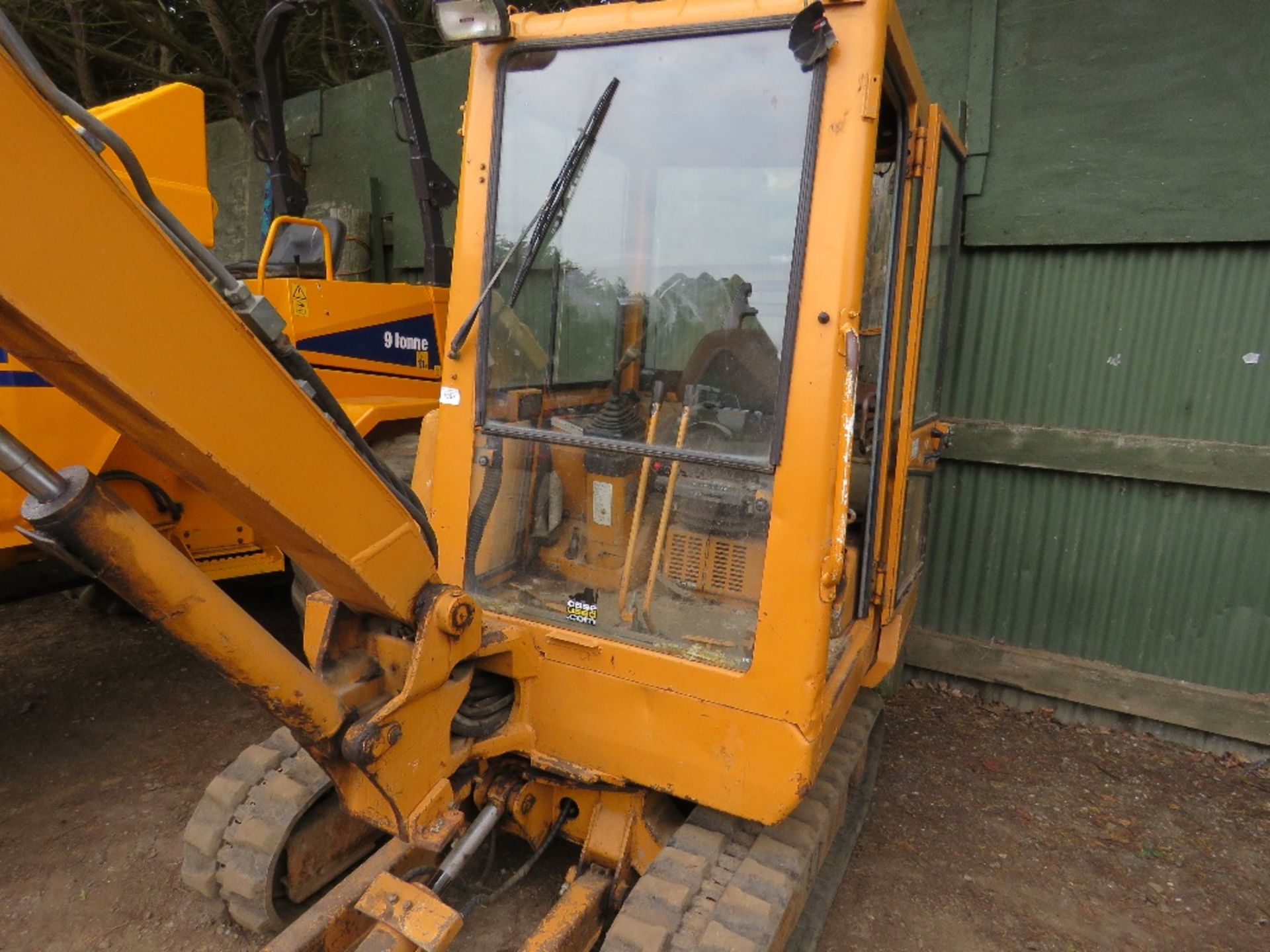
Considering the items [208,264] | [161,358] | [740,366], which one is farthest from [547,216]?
[161,358]

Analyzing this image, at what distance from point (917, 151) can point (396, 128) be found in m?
2.85

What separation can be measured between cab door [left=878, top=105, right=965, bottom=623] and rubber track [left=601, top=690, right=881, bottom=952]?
2.45ft

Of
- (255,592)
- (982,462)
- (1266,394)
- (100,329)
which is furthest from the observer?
(255,592)

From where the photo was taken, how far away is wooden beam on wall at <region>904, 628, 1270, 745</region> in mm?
3654

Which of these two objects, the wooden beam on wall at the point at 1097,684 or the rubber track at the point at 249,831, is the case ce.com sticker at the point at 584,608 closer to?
the rubber track at the point at 249,831

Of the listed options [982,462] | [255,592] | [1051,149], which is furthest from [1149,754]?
[255,592]

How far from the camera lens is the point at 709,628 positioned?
6.75 feet

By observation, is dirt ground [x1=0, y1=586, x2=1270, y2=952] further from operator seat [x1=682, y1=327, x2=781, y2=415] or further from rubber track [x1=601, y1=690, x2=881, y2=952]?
operator seat [x1=682, y1=327, x2=781, y2=415]

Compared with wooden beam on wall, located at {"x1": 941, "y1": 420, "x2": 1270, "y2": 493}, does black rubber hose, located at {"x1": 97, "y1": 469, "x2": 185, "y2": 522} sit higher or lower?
lower

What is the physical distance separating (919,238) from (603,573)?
4.43 feet

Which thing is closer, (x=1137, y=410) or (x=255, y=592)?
(x=1137, y=410)

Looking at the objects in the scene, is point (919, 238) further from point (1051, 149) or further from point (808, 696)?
point (1051, 149)

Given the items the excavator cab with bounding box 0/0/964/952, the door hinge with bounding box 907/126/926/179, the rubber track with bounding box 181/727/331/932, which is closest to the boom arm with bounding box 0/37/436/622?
the excavator cab with bounding box 0/0/964/952

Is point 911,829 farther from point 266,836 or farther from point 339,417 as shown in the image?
point 339,417
